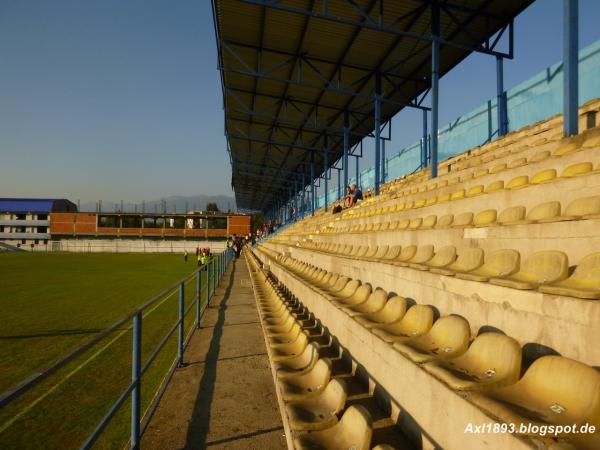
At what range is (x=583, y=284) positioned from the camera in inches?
64.6

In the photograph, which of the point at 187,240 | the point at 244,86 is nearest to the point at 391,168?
the point at 244,86

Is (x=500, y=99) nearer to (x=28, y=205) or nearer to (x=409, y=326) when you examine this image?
(x=409, y=326)

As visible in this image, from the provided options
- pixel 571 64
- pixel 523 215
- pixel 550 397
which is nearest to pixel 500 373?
pixel 550 397

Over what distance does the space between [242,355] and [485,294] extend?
3.01 m

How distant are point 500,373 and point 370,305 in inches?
62.4

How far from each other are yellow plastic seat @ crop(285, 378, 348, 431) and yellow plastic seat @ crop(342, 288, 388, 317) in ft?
2.48

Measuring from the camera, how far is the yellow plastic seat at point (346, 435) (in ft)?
5.18

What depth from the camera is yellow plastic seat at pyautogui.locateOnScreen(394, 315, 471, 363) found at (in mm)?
1831

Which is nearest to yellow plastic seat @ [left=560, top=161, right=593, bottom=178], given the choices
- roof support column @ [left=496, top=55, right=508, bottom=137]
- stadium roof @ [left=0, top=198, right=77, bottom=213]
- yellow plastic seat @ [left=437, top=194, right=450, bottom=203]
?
yellow plastic seat @ [left=437, top=194, right=450, bottom=203]

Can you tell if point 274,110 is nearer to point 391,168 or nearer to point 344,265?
point 391,168

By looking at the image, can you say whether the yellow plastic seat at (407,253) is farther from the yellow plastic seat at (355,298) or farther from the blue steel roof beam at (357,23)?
the blue steel roof beam at (357,23)

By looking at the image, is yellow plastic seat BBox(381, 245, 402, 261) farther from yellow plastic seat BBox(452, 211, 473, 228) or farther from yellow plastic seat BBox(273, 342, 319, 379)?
yellow plastic seat BBox(273, 342, 319, 379)

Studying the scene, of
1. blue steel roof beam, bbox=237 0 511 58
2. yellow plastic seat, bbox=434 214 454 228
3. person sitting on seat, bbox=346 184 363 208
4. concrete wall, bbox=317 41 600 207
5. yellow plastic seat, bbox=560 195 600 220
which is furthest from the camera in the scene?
person sitting on seat, bbox=346 184 363 208

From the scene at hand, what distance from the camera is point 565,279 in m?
1.81
